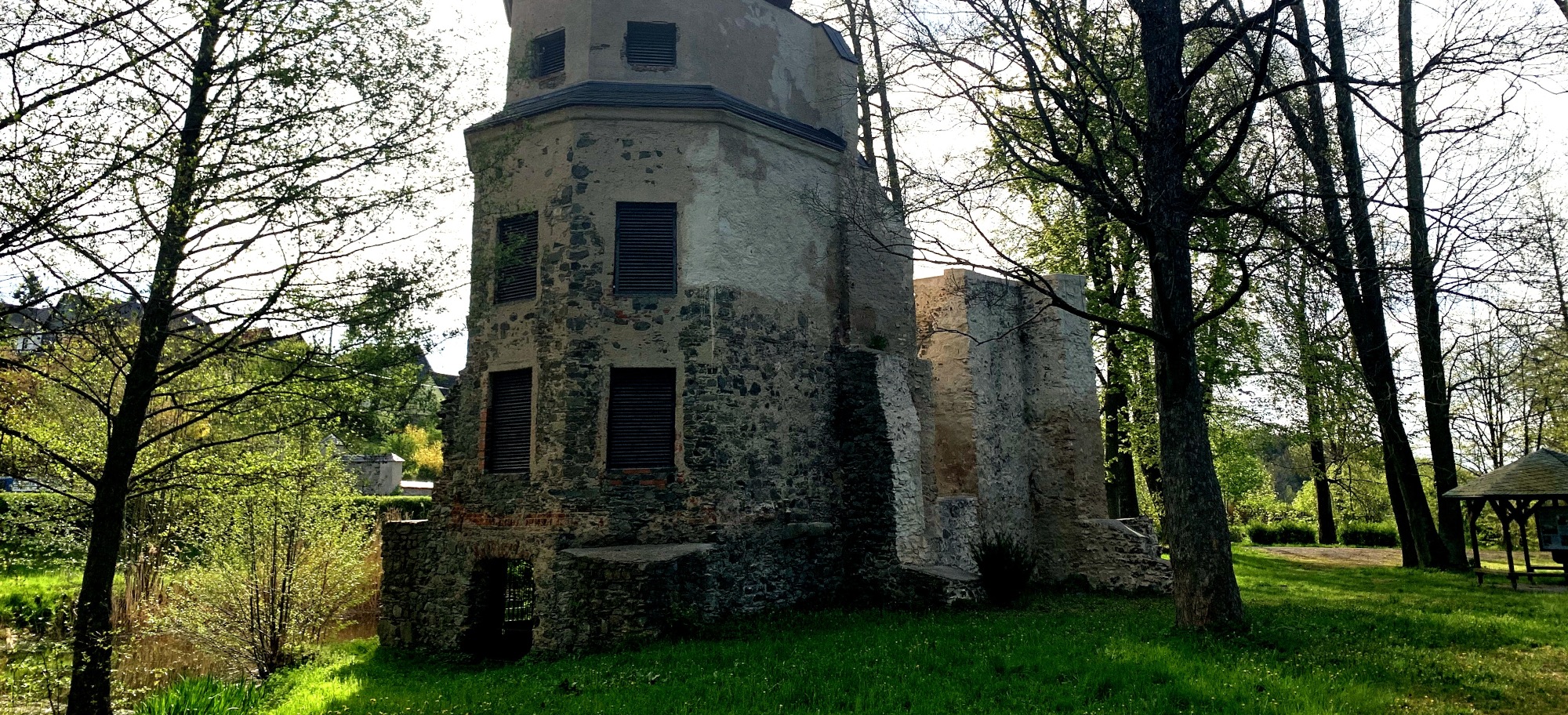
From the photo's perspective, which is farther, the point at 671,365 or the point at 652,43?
the point at 652,43

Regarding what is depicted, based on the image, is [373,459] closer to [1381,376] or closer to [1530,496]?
[1381,376]

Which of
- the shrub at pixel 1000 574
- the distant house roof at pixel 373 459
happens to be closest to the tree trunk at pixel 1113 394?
the shrub at pixel 1000 574

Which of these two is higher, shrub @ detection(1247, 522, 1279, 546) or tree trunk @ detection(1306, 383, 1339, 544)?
tree trunk @ detection(1306, 383, 1339, 544)

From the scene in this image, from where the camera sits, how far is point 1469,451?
29625mm

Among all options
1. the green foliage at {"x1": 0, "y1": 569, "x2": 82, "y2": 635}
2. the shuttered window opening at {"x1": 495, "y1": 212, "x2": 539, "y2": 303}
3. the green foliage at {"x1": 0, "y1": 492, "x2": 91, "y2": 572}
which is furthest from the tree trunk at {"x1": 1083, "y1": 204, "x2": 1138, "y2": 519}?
the green foliage at {"x1": 0, "y1": 569, "x2": 82, "y2": 635}

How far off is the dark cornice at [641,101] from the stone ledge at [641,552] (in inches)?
257

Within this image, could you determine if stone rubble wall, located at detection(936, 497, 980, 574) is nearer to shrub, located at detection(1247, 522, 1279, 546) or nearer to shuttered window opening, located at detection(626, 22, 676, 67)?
shuttered window opening, located at detection(626, 22, 676, 67)

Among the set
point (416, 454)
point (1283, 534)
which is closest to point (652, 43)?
point (1283, 534)

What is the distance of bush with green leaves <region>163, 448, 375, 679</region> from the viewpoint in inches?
535

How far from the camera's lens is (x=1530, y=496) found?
14.6m

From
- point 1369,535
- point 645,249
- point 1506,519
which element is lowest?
point 1369,535

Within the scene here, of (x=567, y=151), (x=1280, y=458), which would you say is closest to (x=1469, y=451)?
(x=1280, y=458)

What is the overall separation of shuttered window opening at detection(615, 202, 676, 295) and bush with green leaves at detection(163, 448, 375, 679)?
5578mm

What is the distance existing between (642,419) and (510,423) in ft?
6.83
